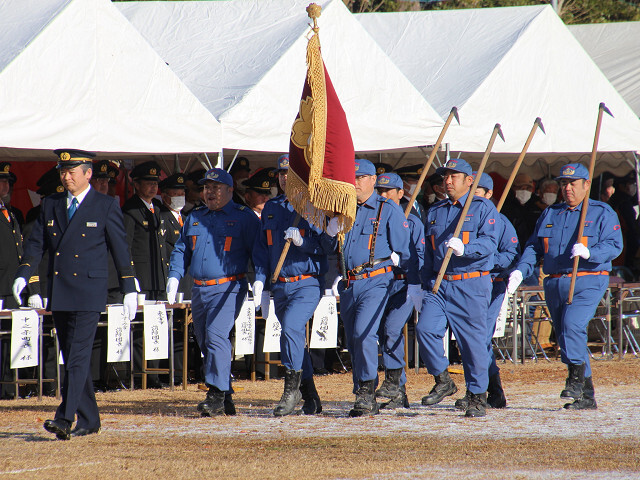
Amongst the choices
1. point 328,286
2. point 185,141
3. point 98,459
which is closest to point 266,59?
point 185,141

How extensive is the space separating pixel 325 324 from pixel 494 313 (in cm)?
238

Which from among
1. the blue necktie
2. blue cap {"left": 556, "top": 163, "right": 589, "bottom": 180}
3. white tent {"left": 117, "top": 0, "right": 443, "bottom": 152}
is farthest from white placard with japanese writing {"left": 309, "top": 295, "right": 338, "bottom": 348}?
the blue necktie

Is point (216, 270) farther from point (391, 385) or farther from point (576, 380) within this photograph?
point (576, 380)

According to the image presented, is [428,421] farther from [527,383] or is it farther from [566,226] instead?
[527,383]

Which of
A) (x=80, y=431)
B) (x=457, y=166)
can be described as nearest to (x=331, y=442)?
(x=80, y=431)

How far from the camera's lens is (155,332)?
33.1 ft

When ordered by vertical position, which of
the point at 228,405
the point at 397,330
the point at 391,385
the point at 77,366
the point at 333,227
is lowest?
the point at 228,405

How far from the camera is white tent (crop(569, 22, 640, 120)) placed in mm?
17014

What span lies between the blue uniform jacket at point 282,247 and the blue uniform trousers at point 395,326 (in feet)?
2.34

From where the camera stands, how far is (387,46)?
1550 centimetres

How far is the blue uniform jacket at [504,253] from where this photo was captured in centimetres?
912

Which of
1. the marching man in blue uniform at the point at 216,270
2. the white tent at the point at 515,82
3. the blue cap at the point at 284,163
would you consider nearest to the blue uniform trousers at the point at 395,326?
the marching man in blue uniform at the point at 216,270

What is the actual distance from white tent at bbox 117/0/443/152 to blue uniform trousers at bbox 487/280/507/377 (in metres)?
3.35

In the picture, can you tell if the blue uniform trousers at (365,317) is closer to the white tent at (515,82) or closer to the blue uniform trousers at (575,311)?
the blue uniform trousers at (575,311)
